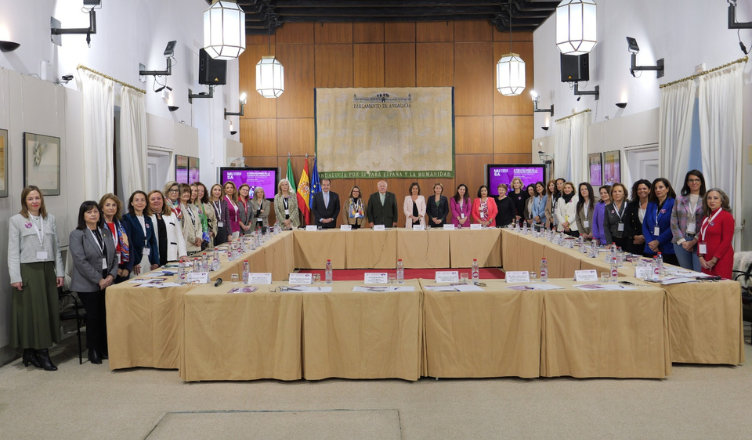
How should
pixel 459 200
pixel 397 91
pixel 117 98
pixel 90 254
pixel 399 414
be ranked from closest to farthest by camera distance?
pixel 399 414, pixel 90 254, pixel 117 98, pixel 459 200, pixel 397 91

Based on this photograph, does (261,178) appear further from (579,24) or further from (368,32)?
(579,24)

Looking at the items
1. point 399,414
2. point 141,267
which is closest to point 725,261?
point 399,414

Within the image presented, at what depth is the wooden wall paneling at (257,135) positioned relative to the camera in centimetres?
1384

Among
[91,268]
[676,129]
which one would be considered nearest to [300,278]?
[91,268]

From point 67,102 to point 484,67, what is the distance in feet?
31.5

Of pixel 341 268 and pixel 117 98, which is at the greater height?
pixel 117 98

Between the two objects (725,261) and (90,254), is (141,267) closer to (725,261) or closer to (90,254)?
(90,254)

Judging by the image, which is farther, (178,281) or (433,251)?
(433,251)

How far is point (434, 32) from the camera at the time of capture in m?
13.7

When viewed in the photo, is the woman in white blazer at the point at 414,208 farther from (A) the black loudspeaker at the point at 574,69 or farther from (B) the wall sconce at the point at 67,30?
(B) the wall sconce at the point at 67,30

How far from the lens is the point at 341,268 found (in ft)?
32.2

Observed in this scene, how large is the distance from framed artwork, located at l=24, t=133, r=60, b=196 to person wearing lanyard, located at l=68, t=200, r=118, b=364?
82 cm

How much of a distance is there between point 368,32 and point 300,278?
33.2ft

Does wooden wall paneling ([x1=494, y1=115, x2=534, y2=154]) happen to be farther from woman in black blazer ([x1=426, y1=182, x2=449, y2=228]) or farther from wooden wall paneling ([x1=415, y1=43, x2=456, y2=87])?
woman in black blazer ([x1=426, y1=182, x2=449, y2=228])
